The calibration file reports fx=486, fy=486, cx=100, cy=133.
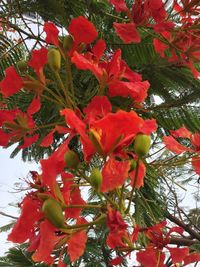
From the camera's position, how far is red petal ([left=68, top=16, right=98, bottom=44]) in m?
0.77

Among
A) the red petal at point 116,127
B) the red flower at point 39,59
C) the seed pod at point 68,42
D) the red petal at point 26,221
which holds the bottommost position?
the red petal at point 26,221

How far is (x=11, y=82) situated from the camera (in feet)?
2.66

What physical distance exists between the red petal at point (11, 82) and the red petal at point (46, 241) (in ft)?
0.85

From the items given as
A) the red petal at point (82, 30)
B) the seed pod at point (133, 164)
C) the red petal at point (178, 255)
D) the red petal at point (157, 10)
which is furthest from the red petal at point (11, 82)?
the red petal at point (178, 255)

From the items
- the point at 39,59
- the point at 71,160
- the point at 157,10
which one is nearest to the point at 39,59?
the point at 39,59

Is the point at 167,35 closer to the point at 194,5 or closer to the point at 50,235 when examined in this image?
the point at 194,5

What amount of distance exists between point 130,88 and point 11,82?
0.69 feet

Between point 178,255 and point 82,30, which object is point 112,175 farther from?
point 178,255

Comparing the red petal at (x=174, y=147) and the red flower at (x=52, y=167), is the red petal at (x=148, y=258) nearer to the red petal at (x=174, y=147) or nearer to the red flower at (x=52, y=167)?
the red petal at (x=174, y=147)

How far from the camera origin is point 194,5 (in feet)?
3.19

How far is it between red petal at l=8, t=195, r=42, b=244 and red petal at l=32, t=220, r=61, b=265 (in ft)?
0.09

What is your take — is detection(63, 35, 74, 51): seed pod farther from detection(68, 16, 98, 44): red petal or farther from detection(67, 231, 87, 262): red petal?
detection(67, 231, 87, 262): red petal

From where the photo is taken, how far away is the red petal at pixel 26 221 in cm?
67

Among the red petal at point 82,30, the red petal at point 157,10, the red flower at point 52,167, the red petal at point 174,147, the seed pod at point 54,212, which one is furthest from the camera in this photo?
the red petal at point 157,10
